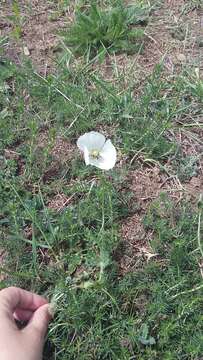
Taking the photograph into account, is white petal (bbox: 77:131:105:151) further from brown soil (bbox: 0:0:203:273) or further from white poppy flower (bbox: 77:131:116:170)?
brown soil (bbox: 0:0:203:273)

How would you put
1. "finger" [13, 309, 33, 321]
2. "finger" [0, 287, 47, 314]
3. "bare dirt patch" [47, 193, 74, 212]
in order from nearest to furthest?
"finger" [0, 287, 47, 314], "finger" [13, 309, 33, 321], "bare dirt patch" [47, 193, 74, 212]

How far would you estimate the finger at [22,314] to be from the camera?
1935 millimetres

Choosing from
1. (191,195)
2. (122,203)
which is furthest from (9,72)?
(191,195)

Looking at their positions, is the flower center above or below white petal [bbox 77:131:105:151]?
below

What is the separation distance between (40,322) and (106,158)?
2.19 ft

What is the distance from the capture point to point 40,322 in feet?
6.15

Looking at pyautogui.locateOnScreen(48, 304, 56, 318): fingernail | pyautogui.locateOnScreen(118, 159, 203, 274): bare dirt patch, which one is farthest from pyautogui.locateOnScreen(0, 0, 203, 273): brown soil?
pyautogui.locateOnScreen(48, 304, 56, 318): fingernail

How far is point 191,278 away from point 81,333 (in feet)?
1.59

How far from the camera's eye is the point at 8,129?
96.8 inches

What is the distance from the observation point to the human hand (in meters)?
1.66

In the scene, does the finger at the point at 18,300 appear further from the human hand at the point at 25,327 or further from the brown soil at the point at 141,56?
the brown soil at the point at 141,56

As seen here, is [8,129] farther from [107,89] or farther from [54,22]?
[54,22]

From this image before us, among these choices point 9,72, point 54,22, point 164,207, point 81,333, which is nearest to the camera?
point 81,333

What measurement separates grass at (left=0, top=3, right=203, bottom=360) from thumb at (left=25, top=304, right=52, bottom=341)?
48 millimetres
